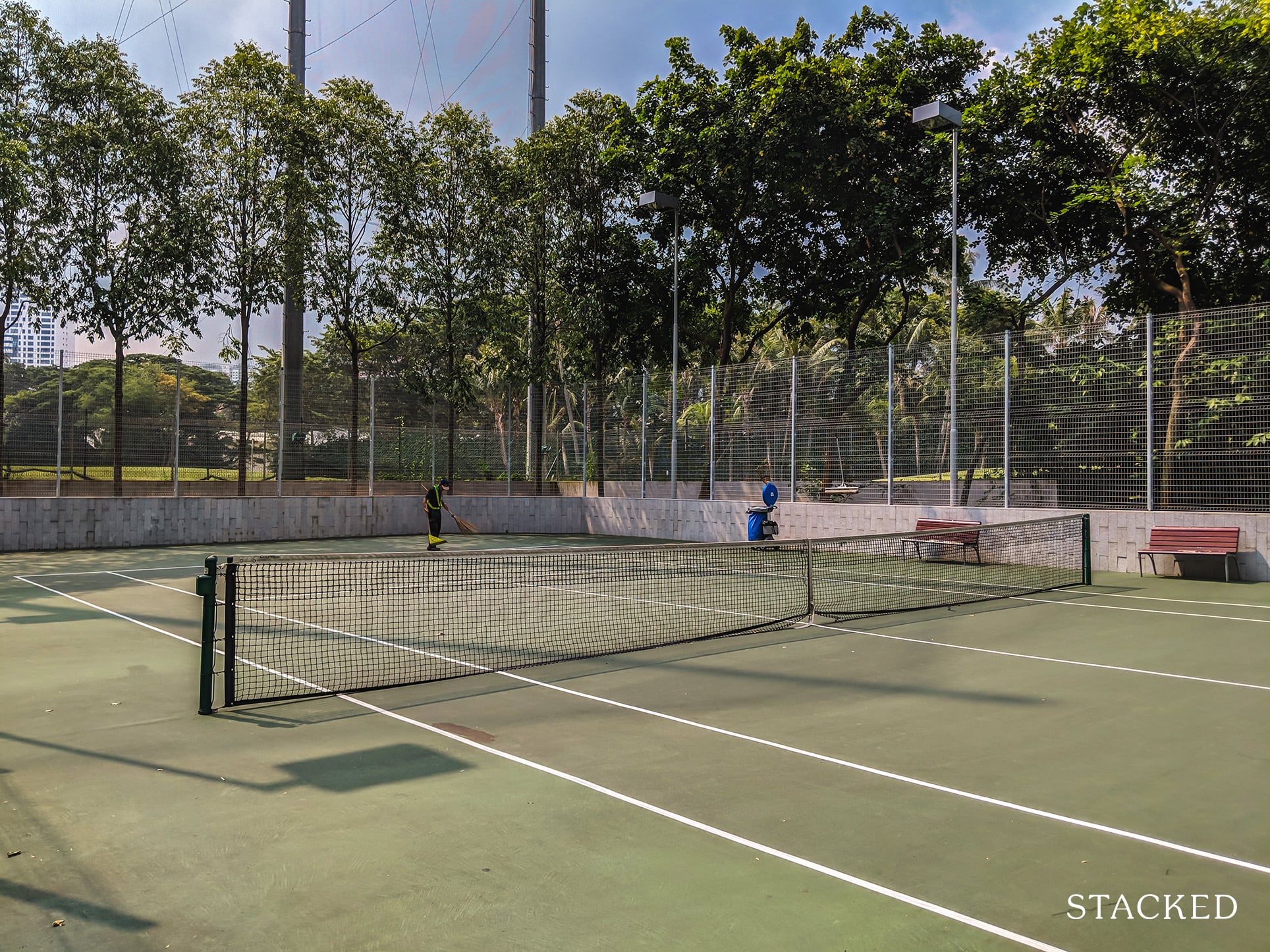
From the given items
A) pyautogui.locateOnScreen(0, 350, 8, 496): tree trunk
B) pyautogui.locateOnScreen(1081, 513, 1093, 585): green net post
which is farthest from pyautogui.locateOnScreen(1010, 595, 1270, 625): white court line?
pyautogui.locateOnScreen(0, 350, 8, 496): tree trunk

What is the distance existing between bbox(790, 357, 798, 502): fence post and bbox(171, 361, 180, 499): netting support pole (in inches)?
543

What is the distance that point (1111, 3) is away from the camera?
1936 centimetres

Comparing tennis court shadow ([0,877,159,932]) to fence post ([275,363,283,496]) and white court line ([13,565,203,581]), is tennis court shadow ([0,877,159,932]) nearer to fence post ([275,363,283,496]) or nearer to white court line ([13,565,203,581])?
white court line ([13,565,203,581])

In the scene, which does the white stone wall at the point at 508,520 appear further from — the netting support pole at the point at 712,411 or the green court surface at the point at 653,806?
the green court surface at the point at 653,806

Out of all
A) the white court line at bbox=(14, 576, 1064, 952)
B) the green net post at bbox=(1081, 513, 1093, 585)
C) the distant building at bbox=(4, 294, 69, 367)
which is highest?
the distant building at bbox=(4, 294, 69, 367)

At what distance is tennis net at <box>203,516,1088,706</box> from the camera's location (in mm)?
8062

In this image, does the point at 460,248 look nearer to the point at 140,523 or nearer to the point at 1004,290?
the point at 140,523

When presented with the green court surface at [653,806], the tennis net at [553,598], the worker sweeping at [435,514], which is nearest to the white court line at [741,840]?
the green court surface at [653,806]

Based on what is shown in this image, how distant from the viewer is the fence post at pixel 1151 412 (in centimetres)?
1552

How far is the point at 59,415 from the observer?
64.1 feet

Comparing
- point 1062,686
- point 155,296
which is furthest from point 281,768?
point 155,296

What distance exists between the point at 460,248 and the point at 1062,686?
71.4ft

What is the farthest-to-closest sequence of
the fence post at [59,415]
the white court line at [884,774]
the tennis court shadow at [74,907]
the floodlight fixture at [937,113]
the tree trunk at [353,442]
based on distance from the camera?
the tree trunk at [353,442] → the fence post at [59,415] → the floodlight fixture at [937,113] → the white court line at [884,774] → the tennis court shadow at [74,907]

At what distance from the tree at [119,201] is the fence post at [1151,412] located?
20.3m
